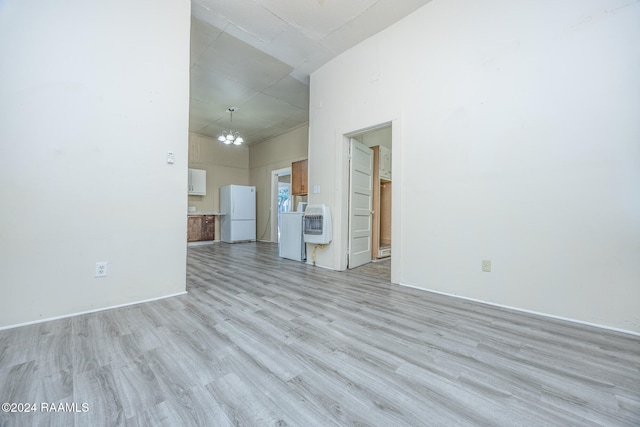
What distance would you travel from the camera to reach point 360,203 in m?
3.91

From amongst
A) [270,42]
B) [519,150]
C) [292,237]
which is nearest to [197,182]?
[292,237]

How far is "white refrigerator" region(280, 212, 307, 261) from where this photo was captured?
14.0ft

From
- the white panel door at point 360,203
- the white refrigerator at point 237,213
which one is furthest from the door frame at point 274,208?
the white panel door at point 360,203

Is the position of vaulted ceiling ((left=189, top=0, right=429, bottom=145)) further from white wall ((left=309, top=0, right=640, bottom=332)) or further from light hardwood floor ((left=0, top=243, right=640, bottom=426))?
light hardwood floor ((left=0, top=243, right=640, bottom=426))

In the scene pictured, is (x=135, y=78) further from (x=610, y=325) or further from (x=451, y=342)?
(x=610, y=325)

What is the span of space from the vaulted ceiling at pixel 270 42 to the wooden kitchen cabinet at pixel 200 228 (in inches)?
110

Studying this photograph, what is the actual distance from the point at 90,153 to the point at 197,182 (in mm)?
4988

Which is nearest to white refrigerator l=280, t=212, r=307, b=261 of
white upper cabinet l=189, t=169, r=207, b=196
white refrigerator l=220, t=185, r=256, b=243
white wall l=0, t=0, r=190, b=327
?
white wall l=0, t=0, r=190, b=327

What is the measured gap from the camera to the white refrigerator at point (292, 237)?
4262 millimetres

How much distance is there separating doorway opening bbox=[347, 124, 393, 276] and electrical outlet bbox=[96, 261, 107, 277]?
8.80ft

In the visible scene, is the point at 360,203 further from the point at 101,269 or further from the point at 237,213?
the point at 237,213

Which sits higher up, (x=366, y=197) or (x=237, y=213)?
(x=366, y=197)

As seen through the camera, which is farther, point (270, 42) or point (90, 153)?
point (270, 42)

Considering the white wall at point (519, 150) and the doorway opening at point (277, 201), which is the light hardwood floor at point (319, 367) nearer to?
the white wall at point (519, 150)
